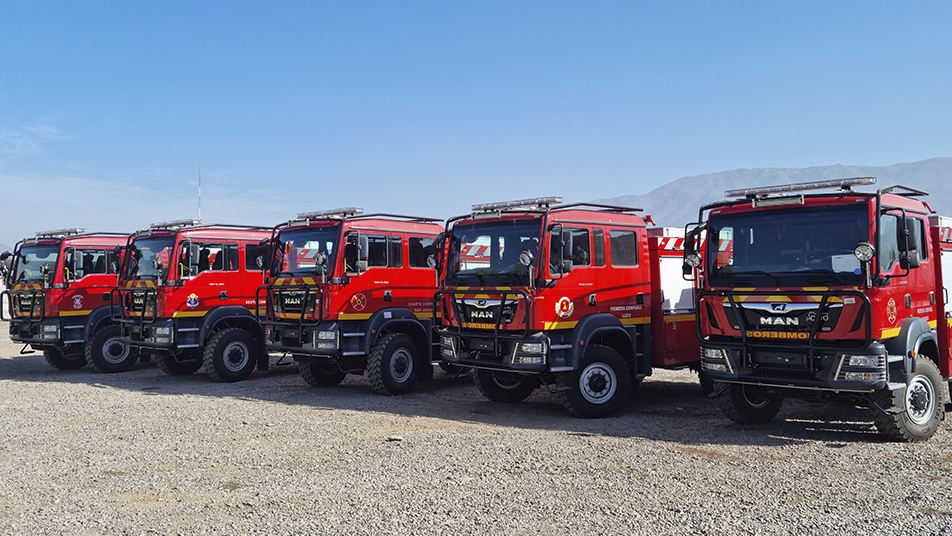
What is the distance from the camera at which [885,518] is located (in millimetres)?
5547

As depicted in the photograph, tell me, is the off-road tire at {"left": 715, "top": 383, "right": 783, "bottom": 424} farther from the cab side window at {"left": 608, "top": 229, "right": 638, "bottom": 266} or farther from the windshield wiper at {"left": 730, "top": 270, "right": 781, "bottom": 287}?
the cab side window at {"left": 608, "top": 229, "right": 638, "bottom": 266}

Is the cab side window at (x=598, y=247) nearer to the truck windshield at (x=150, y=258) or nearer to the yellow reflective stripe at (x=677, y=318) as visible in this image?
the yellow reflective stripe at (x=677, y=318)

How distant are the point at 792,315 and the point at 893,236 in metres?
1.31

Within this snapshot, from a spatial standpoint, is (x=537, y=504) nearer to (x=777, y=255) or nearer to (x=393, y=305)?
(x=777, y=255)

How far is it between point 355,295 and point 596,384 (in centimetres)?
407

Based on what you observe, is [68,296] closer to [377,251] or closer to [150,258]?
[150,258]

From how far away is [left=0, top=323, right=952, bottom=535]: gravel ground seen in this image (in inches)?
221

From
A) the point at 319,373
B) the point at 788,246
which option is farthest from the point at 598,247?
the point at 319,373

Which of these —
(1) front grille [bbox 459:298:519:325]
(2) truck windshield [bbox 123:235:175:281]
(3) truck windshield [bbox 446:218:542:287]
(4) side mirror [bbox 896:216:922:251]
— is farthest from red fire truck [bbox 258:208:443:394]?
(4) side mirror [bbox 896:216:922:251]

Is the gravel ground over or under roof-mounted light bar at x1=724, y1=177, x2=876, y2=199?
under

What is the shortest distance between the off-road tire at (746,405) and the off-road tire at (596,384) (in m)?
1.33

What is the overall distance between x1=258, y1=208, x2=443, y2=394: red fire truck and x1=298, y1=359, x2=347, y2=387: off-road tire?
Result: 221 mm

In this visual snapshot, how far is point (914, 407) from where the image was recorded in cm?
815

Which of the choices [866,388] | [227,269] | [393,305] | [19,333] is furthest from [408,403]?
[19,333]
